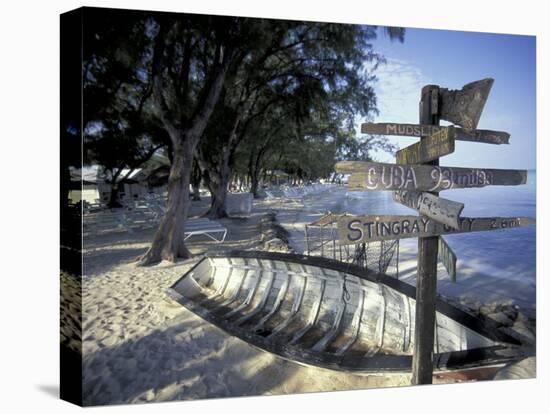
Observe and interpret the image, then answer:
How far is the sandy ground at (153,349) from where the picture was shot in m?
3.43

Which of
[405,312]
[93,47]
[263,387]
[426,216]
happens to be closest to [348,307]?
[405,312]

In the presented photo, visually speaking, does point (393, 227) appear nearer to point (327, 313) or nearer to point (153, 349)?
point (327, 313)

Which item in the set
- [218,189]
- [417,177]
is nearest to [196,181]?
[218,189]

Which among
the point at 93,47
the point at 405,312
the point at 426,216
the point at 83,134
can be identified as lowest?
the point at 405,312

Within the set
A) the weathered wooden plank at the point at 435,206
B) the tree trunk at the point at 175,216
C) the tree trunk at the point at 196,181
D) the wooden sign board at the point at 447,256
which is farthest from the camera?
the tree trunk at the point at 196,181

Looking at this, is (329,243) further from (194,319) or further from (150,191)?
(150,191)

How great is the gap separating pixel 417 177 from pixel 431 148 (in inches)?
9.2

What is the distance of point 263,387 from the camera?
374 centimetres

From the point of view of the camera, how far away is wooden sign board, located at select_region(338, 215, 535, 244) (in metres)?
3.04

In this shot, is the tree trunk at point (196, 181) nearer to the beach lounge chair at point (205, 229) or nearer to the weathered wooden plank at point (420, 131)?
the beach lounge chair at point (205, 229)

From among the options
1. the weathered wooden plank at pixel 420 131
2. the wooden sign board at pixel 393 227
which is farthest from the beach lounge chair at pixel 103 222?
the weathered wooden plank at pixel 420 131

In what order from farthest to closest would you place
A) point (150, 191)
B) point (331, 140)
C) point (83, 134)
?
1. point (331, 140)
2. point (150, 191)
3. point (83, 134)

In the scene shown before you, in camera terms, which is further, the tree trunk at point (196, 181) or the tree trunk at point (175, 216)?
the tree trunk at point (196, 181)
